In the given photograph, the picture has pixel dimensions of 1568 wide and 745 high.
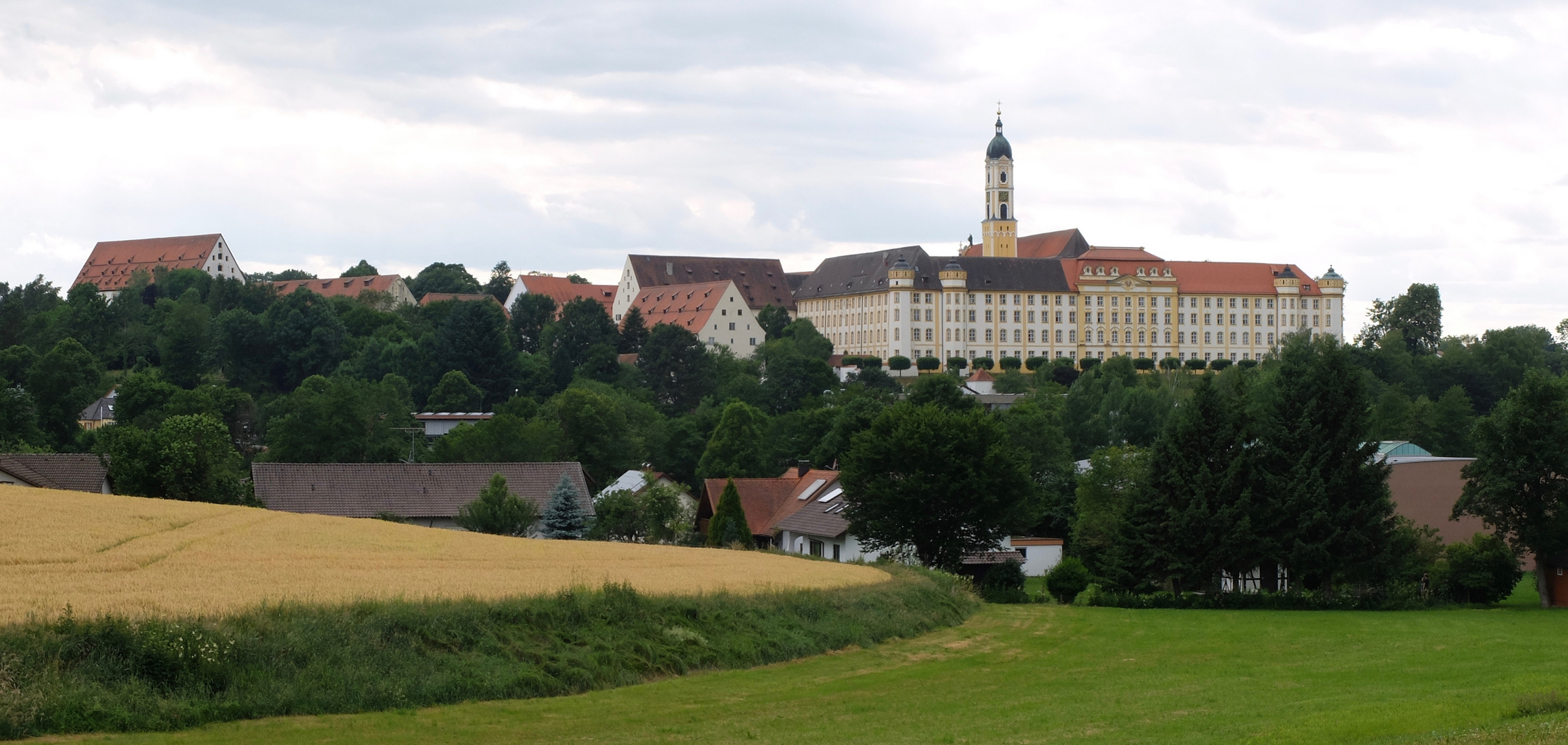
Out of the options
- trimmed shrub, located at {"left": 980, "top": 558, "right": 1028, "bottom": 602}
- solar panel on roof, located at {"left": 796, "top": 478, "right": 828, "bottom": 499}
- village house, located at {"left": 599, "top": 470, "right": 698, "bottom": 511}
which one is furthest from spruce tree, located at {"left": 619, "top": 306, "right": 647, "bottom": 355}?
trimmed shrub, located at {"left": 980, "top": 558, "right": 1028, "bottom": 602}

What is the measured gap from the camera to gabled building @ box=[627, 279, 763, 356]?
17488 centimetres

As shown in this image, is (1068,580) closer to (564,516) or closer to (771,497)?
(564,516)

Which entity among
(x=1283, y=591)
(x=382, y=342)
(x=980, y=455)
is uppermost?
(x=382, y=342)

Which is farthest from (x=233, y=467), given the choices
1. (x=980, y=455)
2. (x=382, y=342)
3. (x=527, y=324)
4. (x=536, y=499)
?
(x=527, y=324)

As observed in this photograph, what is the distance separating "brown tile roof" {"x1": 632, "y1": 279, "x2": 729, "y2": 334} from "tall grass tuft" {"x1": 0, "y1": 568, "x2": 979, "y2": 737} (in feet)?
467

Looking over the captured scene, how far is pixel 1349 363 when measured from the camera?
51562 millimetres

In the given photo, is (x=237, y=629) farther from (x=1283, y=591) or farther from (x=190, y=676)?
(x=1283, y=591)

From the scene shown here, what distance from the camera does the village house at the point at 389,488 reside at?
210 ft

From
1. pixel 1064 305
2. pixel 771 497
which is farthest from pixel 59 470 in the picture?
pixel 1064 305

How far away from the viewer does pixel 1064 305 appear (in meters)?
185

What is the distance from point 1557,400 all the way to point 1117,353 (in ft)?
435

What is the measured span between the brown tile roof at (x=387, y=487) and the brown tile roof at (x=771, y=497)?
24.4ft

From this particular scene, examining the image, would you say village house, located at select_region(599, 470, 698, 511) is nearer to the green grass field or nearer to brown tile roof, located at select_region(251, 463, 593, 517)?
brown tile roof, located at select_region(251, 463, 593, 517)

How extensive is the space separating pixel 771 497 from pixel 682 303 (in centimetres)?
11169
